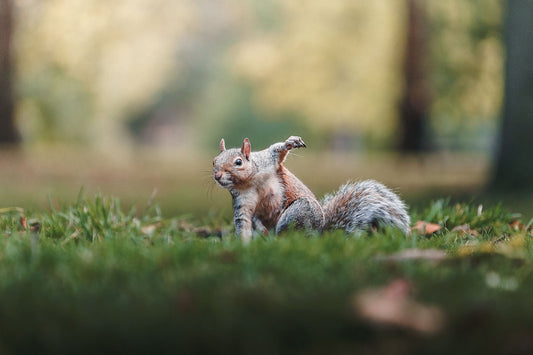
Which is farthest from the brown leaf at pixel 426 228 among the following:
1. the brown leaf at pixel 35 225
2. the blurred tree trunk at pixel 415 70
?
the blurred tree trunk at pixel 415 70

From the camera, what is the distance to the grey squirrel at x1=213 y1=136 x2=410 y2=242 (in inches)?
154

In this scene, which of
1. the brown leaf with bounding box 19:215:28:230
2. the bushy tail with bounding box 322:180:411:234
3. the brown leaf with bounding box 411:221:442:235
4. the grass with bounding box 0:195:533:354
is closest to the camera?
the grass with bounding box 0:195:533:354

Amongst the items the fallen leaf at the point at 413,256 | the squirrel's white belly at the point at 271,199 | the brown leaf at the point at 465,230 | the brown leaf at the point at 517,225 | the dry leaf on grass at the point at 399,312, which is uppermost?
the squirrel's white belly at the point at 271,199

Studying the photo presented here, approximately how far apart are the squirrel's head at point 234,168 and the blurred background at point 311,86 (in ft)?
9.48

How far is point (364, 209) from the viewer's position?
13.3 feet

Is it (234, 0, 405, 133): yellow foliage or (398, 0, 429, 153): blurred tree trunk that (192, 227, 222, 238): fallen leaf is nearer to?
(398, 0, 429, 153): blurred tree trunk

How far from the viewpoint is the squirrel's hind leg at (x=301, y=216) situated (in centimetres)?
393

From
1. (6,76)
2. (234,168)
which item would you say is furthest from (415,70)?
(234,168)

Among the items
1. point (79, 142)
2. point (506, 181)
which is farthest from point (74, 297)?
point (79, 142)

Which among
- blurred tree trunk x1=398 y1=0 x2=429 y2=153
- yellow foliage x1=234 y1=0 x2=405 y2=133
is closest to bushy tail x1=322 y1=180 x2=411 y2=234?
blurred tree trunk x1=398 y1=0 x2=429 y2=153

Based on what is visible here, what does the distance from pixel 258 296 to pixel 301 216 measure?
5.39 feet

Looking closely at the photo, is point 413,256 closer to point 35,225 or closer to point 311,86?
point 35,225

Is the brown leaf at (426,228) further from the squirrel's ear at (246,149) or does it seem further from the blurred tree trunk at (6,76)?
the blurred tree trunk at (6,76)

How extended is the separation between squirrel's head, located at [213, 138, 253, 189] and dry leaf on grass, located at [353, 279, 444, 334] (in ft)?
5.57
